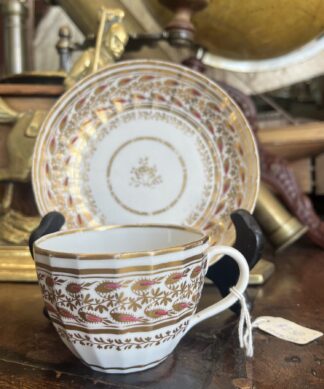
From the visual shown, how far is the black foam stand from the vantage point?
0.37 meters

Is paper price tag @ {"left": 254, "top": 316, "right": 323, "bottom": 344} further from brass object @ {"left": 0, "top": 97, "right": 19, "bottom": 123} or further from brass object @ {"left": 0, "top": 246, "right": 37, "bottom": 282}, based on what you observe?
brass object @ {"left": 0, "top": 97, "right": 19, "bottom": 123}

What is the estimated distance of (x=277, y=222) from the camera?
616 millimetres

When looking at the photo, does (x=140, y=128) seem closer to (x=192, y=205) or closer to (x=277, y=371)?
(x=192, y=205)

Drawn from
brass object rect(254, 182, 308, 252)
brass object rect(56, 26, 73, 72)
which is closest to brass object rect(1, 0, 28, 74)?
brass object rect(56, 26, 73, 72)

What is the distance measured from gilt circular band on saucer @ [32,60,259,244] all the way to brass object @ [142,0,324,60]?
0.55ft

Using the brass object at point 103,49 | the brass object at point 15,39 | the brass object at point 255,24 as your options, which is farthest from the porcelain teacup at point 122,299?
the brass object at point 15,39

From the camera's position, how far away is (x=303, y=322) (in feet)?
1.27

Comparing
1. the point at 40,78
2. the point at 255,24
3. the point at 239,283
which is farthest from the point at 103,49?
the point at 239,283

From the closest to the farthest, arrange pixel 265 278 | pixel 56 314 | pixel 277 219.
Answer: pixel 56 314 < pixel 265 278 < pixel 277 219

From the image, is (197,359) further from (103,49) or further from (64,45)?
(64,45)

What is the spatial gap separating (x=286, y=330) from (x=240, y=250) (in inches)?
2.8

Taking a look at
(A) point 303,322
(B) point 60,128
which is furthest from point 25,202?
(A) point 303,322

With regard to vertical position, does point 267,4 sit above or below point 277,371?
above

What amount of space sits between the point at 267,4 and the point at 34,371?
0.54 meters
